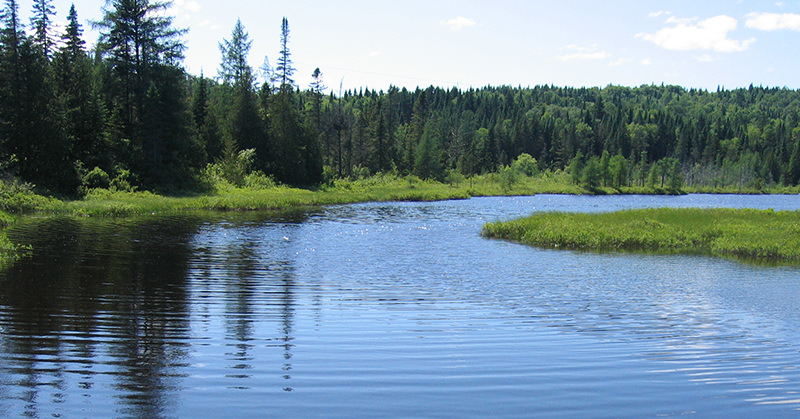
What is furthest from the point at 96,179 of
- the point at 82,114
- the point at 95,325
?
the point at 95,325

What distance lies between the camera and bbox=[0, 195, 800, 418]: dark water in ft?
29.5

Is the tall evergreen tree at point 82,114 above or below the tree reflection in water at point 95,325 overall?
above

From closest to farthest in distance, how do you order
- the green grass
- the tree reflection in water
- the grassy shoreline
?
the tree reflection in water, the green grass, the grassy shoreline

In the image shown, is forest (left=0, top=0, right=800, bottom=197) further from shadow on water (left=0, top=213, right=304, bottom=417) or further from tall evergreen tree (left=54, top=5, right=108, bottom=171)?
shadow on water (left=0, top=213, right=304, bottom=417)

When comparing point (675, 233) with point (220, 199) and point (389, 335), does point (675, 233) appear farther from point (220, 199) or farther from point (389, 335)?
point (220, 199)

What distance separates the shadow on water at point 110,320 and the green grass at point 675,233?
16142 millimetres

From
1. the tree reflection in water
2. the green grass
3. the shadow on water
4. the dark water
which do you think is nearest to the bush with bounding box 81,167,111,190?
the shadow on water

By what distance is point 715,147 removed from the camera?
179 m

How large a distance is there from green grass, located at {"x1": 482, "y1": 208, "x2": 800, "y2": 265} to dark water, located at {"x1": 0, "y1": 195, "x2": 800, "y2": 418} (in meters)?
3.55

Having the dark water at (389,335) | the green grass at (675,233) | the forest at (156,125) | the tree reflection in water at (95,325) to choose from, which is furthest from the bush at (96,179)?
the green grass at (675,233)

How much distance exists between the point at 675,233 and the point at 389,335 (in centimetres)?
2447

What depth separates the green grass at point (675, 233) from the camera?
1122 inches

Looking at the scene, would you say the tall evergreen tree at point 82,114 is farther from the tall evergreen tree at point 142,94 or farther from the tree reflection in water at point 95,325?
the tree reflection in water at point 95,325

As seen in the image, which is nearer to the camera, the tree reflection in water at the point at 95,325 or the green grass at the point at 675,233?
the tree reflection in water at the point at 95,325
